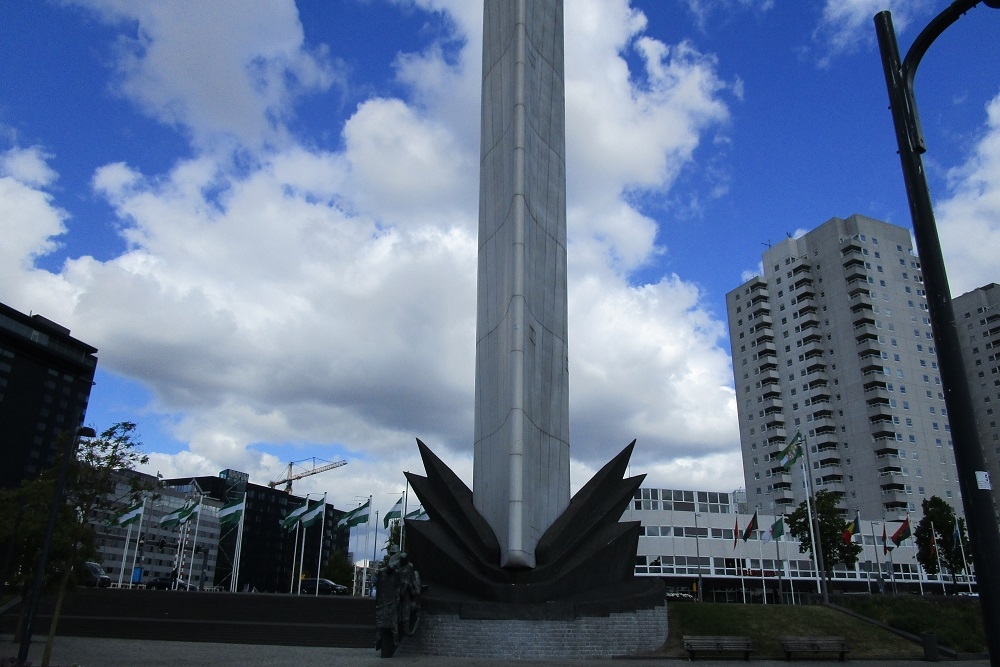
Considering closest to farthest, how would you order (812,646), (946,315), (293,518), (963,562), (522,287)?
(946,315)
(812,646)
(522,287)
(293,518)
(963,562)

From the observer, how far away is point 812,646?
20.5 meters

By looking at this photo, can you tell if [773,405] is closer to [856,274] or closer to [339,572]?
[856,274]

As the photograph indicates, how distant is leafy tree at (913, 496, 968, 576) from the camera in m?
55.9

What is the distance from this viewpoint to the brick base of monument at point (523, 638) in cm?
1875

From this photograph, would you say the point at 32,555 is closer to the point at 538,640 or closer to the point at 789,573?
the point at 538,640

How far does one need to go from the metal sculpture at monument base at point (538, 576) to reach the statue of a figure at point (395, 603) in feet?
2.74

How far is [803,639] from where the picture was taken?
20.8 m

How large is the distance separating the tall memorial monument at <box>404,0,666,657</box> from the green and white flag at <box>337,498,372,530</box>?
83.3ft

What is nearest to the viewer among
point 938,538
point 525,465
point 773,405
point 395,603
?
point 395,603

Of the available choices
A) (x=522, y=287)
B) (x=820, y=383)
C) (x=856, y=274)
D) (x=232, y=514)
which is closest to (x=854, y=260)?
(x=856, y=274)

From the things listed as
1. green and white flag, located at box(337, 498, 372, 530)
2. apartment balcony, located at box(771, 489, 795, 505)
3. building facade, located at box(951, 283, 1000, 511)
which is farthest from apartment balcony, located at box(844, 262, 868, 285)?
green and white flag, located at box(337, 498, 372, 530)

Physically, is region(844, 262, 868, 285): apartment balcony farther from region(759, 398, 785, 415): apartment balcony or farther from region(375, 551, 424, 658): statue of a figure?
region(375, 551, 424, 658): statue of a figure

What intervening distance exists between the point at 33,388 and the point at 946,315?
114979mm

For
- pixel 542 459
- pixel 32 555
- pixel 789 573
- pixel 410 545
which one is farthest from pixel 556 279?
pixel 789 573
